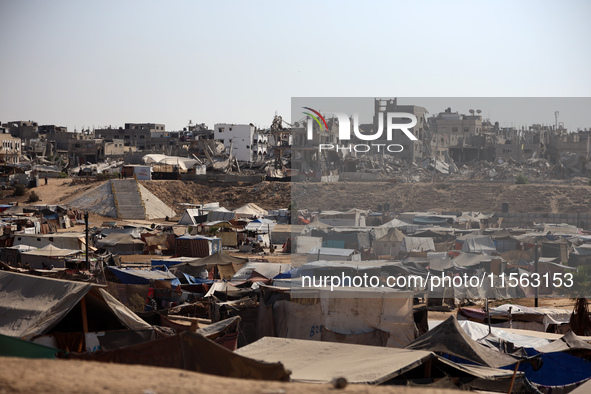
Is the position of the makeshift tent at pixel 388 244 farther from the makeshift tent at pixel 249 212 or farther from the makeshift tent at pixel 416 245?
the makeshift tent at pixel 249 212

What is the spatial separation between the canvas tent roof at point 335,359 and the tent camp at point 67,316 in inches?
74.9

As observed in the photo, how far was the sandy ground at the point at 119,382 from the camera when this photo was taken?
4328mm

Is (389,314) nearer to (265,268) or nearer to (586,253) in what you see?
(265,268)

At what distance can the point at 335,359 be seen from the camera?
726 cm

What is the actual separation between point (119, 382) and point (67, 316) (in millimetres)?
5013

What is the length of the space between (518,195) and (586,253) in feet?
59.5

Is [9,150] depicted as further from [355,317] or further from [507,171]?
[355,317]

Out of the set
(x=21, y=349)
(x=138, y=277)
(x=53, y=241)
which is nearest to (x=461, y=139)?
(x=53, y=241)

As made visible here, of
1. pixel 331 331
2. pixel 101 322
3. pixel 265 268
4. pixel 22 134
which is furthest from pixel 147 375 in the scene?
pixel 22 134

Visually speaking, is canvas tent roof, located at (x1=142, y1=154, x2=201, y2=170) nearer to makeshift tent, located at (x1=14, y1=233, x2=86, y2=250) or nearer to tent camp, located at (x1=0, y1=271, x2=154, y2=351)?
makeshift tent, located at (x1=14, y1=233, x2=86, y2=250)

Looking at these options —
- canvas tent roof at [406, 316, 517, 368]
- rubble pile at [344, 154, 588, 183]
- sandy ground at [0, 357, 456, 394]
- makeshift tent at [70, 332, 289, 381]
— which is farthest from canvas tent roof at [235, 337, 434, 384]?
rubble pile at [344, 154, 588, 183]

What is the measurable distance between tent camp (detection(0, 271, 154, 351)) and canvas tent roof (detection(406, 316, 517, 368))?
3.51 m

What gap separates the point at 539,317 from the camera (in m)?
12.9

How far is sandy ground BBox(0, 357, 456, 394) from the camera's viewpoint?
170 inches
